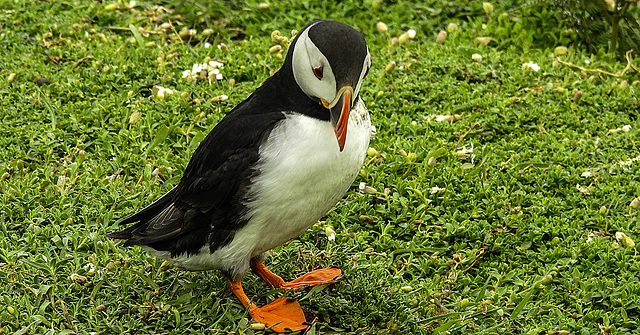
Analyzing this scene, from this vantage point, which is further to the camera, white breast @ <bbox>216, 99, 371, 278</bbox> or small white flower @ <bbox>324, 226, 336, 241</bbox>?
small white flower @ <bbox>324, 226, 336, 241</bbox>

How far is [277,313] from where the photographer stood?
3693mm

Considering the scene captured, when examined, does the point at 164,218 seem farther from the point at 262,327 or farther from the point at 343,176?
the point at 343,176

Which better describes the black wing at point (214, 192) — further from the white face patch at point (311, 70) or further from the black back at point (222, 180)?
the white face patch at point (311, 70)

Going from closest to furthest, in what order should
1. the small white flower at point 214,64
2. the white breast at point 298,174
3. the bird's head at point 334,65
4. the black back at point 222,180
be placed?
the bird's head at point 334,65
the white breast at point 298,174
the black back at point 222,180
the small white flower at point 214,64

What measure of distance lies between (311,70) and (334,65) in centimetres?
14

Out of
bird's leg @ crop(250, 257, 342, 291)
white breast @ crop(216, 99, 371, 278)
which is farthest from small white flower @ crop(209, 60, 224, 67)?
white breast @ crop(216, 99, 371, 278)

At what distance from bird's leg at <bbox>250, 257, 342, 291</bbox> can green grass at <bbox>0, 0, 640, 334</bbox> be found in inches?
3.2

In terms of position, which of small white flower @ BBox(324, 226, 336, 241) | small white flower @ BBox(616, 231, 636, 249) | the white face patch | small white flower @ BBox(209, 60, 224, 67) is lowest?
small white flower @ BBox(616, 231, 636, 249)

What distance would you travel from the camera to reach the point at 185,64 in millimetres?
6016

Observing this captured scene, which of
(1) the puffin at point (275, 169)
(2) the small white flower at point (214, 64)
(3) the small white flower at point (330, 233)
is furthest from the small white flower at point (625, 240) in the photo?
(2) the small white flower at point (214, 64)

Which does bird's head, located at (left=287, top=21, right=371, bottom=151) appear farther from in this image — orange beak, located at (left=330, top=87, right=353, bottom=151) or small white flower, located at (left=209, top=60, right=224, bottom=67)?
small white flower, located at (left=209, top=60, right=224, bottom=67)

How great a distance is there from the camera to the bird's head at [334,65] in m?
2.96

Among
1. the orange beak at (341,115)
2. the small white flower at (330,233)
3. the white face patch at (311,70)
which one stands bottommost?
the small white flower at (330,233)

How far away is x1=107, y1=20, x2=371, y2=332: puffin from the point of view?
3039 millimetres
